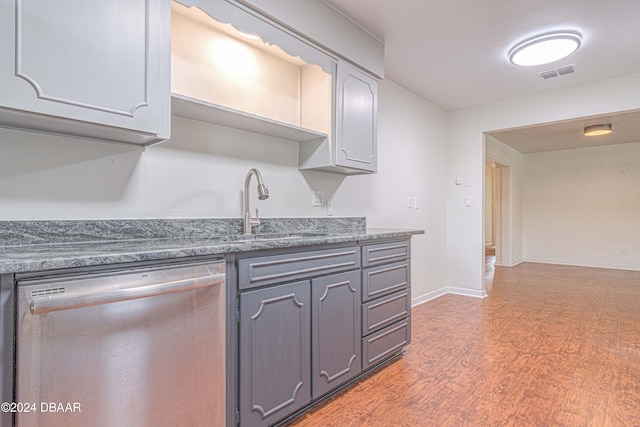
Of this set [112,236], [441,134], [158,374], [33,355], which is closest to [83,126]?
[112,236]

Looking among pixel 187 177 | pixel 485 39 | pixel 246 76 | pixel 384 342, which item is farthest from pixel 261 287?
pixel 485 39

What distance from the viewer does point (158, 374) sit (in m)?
1.14

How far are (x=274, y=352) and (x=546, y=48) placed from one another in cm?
290

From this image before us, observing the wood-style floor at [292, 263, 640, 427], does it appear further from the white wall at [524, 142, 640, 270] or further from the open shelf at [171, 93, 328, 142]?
the white wall at [524, 142, 640, 270]

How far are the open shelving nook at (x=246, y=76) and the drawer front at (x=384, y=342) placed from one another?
1.31m

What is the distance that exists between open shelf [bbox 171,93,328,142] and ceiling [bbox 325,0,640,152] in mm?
841

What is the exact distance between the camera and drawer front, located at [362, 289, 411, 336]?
2014mm

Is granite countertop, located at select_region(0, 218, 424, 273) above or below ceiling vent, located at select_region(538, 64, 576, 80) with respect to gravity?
below

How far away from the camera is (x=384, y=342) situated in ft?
7.09

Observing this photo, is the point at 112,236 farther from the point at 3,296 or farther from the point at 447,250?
the point at 447,250

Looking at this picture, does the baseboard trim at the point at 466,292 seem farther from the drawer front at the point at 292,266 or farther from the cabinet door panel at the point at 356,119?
the drawer front at the point at 292,266

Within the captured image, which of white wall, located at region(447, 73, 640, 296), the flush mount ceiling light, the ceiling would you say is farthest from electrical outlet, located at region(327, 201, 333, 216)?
white wall, located at region(447, 73, 640, 296)

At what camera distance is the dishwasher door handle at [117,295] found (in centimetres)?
92

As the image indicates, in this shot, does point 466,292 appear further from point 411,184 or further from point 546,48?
point 546,48
